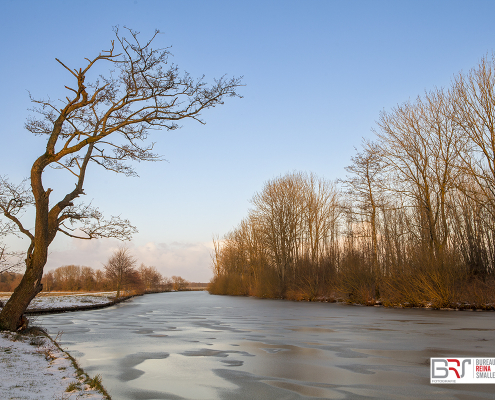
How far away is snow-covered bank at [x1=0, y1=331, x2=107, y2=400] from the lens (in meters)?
4.47

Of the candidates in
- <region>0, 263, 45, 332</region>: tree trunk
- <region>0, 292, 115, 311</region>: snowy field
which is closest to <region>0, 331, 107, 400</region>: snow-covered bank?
<region>0, 263, 45, 332</region>: tree trunk

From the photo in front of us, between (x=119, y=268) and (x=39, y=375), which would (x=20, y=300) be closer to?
(x=39, y=375)

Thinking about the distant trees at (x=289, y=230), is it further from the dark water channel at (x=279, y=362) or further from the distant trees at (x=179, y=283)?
the distant trees at (x=179, y=283)

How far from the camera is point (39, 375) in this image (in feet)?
17.9

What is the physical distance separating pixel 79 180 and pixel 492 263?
23.7 metres

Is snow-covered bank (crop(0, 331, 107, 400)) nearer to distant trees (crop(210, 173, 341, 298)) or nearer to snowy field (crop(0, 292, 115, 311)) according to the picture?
snowy field (crop(0, 292, 115, 311))

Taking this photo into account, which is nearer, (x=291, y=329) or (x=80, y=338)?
(x=80, y=338)

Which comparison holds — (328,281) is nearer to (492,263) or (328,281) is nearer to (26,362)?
(492,263)

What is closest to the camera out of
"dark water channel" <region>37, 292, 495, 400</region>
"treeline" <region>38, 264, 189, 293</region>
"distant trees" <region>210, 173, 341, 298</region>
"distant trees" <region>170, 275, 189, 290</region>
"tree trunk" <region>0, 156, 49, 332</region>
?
"dark water channel" <region>37, 292, 495, 400</region>

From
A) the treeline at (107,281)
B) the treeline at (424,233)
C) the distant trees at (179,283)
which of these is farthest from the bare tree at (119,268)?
the distant trees at (179,283)

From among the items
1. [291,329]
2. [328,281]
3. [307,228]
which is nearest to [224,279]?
[307,228]

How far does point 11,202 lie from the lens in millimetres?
10383

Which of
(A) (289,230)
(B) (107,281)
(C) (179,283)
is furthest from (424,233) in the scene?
(C) (179,283)

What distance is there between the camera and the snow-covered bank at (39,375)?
14.7ft
